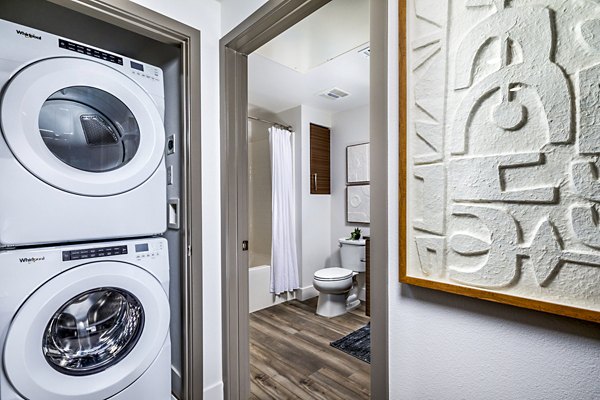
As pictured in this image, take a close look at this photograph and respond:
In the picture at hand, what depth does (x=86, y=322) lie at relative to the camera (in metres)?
1.38

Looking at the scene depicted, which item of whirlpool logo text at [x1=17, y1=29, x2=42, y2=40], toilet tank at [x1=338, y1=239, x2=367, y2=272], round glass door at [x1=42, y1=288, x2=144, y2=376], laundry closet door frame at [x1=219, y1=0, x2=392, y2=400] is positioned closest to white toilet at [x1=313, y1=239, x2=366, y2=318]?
toilet tank at [x1=338, y1=239, x2=367, y2=272]

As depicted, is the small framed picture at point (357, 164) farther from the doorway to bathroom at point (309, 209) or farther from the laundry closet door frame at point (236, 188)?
the laundry closet door frame at point (236, 188)

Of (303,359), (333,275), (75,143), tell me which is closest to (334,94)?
(333,275)

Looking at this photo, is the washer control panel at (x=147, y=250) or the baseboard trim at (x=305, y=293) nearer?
the washer control panel at (x=147, y=250)

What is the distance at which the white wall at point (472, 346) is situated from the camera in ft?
2.13

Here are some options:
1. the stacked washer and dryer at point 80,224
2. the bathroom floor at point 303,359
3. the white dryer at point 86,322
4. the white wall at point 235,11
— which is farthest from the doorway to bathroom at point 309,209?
the stacked washer and dryer at point 80,224

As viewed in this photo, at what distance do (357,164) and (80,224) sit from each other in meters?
2.74

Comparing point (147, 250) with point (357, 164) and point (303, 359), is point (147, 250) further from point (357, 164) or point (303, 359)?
point (357, 164)

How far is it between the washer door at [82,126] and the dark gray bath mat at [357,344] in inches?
73.7

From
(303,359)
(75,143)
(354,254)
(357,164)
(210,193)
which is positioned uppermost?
(357,164)

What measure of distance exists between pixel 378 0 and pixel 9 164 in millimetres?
1445

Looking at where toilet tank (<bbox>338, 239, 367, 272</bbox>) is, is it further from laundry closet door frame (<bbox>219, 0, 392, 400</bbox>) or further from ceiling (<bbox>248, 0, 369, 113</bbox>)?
laundry closet door frame (<bbox>219, 0, 392, 400</bbox>)

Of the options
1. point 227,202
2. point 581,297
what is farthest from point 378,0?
point 227,202

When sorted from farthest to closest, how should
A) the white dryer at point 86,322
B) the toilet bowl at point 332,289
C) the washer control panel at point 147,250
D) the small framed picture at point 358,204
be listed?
the small framed picture at point 358,204
the toilet bowl at point 332,289
the washer control panel at point 147,250
the white dryer at point 86,322
